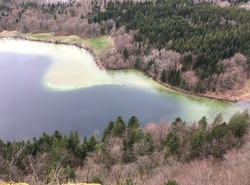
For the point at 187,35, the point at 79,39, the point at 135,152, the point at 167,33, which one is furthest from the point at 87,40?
the point at 135,152

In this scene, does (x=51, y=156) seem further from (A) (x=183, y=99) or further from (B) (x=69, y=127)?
(A) (x=183, y=99)

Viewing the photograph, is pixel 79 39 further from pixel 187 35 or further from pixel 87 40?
pixel 187 35

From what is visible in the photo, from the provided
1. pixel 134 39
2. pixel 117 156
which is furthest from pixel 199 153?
pixel 134 39

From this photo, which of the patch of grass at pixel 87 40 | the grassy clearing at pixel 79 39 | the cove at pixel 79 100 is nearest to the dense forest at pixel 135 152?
the cove at pixel 79 100

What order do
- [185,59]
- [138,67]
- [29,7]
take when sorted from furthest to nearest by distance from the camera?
[29,7] < [138,67] < [185,59]

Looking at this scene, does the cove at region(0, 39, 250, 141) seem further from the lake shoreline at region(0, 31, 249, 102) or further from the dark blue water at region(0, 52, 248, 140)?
the lake shoreline at region(0, 31, 249, 102)
